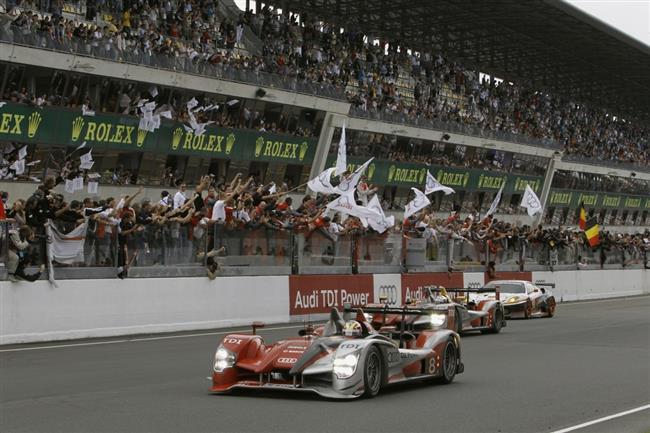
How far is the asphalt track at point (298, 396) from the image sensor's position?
30.8 feet

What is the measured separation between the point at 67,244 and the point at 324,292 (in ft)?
26.8

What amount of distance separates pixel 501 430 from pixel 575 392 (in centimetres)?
319

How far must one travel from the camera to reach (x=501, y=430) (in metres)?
9.33

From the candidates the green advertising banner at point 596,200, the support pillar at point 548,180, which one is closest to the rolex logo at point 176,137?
the support pillar at point 548,180

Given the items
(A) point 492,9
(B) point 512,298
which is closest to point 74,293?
(B) point 512,298

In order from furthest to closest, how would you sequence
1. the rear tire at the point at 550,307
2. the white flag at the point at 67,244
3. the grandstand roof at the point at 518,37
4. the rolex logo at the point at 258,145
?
1. the grandstand roof at the point at 518,37
2. the rolex logo at the point at 258,145
3. the rear tire at the point at 550,307
4. the white flag at the point at 67,244

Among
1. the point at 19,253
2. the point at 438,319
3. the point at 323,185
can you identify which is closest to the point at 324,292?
the point at 323,185

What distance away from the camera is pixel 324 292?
82.7 ft

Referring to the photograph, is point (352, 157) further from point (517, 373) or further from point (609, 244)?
point (517, 373)

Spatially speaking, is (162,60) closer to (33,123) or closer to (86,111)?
(86,111)

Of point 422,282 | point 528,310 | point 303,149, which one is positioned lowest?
point 528,310

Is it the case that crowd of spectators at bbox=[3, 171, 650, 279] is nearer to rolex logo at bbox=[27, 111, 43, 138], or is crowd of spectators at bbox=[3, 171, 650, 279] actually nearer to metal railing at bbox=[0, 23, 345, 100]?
metal railing at bbox=[0, 23, 345, 100]

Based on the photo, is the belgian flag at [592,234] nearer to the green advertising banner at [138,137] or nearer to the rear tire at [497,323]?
the green advertising banner at [138,137]

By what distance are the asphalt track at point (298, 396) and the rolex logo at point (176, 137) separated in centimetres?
1893
